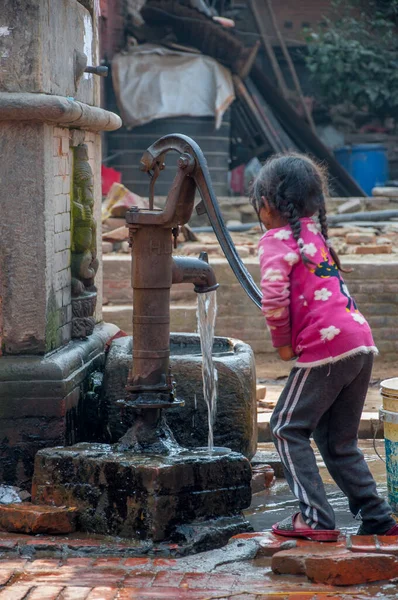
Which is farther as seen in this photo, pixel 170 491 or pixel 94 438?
pixel 94 438

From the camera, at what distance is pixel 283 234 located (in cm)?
367

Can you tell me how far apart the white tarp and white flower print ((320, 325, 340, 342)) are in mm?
11897

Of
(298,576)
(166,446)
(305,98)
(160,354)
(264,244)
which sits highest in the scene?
(305,98)

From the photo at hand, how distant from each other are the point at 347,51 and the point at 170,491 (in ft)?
46.4

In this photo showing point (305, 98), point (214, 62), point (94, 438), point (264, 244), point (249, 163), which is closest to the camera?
point (264, 244)

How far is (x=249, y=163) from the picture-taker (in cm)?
1661

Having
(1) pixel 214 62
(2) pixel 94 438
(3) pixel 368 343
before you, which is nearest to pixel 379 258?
(1) pixel 214 62

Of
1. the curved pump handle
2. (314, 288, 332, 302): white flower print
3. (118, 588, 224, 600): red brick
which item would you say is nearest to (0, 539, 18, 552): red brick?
(118, 588, 224, 600): red brick

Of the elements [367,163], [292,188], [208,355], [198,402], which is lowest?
[198,402]

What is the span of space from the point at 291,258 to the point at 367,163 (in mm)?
13785

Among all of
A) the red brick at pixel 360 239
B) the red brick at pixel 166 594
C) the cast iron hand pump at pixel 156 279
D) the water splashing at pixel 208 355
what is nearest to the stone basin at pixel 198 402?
the water splashing at pixel 208 355

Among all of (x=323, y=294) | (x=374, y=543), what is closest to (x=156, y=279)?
(x=323, y=294)

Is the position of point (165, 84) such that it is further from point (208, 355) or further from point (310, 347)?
point (310, 347)

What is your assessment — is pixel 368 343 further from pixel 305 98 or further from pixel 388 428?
pixel 305 98
